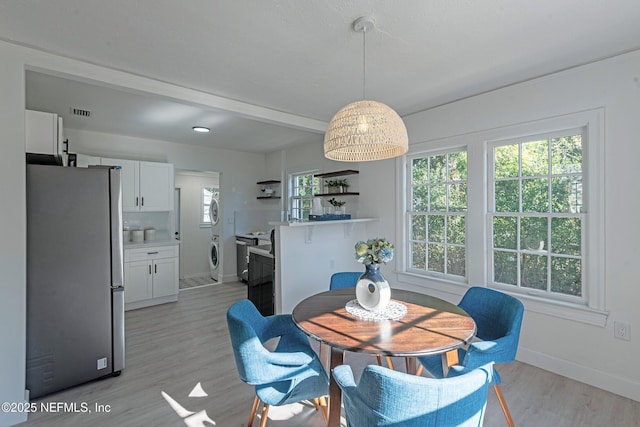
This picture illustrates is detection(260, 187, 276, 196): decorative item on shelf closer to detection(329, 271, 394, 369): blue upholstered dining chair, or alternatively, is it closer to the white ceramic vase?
detection(329, 271, 394, 369): blue upholstered dining chair

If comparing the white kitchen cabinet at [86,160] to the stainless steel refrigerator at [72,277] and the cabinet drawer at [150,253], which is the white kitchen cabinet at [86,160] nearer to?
the cabinet drawer at [150,253]

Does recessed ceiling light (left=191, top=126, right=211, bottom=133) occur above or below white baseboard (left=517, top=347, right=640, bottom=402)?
above

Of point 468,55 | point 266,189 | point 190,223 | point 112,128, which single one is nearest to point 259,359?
point 468,55

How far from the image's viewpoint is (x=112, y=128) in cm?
430

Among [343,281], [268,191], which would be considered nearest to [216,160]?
[268,191]

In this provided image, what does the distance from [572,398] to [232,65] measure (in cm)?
360

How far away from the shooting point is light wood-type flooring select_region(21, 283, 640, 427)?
200cm

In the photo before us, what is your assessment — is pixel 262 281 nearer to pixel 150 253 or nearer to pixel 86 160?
pixel 150 253

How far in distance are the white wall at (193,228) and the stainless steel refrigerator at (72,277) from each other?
3.96 m

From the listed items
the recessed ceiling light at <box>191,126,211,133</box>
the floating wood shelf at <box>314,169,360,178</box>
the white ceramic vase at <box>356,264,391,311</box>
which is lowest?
the white ceramic vase at <box>356,264,391,311</box>

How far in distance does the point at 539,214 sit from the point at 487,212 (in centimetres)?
44

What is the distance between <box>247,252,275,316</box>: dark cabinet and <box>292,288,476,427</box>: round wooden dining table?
1.65m

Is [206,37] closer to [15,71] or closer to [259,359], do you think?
[15,71]

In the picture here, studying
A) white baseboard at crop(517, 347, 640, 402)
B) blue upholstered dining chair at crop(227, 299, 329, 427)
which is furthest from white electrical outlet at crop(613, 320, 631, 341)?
blue upholstered dining chair at crop(227, 299, 329, 427)
